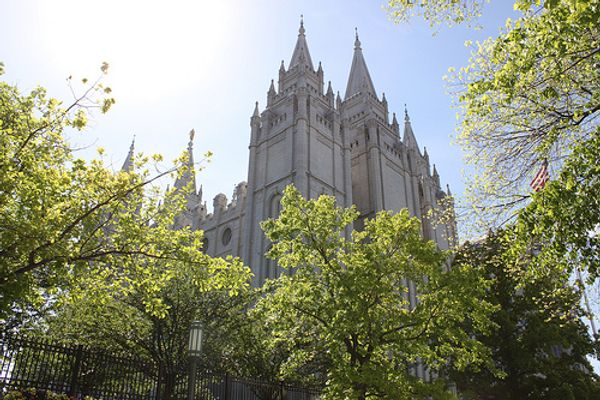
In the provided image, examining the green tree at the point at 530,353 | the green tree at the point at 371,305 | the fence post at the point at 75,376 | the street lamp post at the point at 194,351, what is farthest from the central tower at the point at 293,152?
the street lamp post at the point at 194,351

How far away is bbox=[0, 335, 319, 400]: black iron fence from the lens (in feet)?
33.4

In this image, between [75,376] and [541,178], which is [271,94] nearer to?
[541,178]

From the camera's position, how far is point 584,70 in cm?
896

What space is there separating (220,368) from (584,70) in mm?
14568

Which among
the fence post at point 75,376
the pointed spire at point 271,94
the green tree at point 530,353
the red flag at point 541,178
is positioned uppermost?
the pointed spire at point 271,94

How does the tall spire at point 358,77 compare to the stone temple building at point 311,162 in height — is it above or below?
above

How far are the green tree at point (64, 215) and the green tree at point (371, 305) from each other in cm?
338

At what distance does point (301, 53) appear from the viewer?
148 ft

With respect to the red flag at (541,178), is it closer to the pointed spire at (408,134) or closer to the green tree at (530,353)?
the green tree at (530,353)

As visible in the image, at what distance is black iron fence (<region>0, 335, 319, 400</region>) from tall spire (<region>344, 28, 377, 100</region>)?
129 feet

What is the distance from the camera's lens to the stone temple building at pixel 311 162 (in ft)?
119

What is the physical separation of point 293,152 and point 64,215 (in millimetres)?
27551

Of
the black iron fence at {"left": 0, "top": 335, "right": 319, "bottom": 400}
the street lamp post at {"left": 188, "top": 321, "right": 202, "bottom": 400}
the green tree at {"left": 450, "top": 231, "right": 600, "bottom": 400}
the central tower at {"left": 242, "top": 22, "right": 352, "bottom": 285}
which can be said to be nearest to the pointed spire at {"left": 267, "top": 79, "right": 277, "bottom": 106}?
the central tower at {"left": 242, "top": 22, "right": 352, "bottom": 285}

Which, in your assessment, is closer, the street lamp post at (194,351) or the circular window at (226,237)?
the street lamp post at (194,351)
